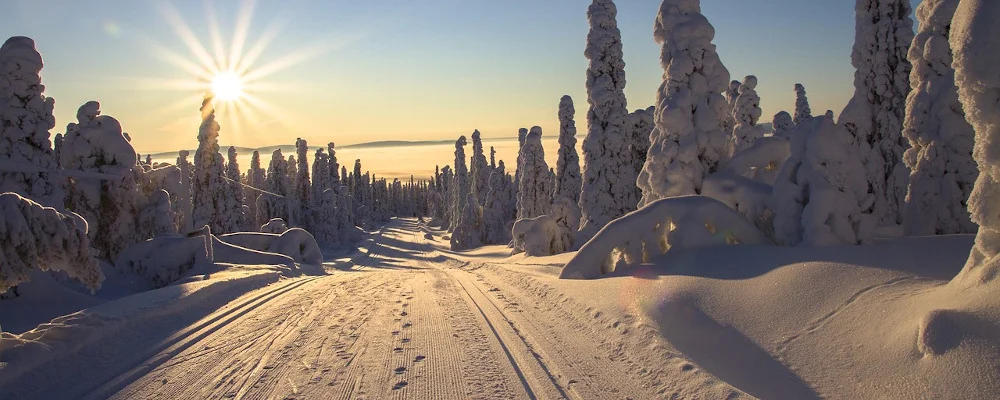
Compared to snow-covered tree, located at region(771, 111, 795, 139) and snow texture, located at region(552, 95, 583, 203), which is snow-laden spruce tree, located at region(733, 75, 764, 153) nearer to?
snow-covered tree, located at region(771, 111, 795, 139)

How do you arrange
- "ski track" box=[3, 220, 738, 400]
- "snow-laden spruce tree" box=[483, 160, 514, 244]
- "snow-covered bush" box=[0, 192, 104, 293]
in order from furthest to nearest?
1. "snow-laden spruce tree" box=[483, 160, 514, 244]
2. "snow-covered bush" box=[0, 192, 104, 293]
3. "ski track" box=[3, 220, 738, 400]

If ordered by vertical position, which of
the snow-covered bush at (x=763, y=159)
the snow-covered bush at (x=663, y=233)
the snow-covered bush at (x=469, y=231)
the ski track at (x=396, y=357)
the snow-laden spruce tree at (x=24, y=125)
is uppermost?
the snow-laden spruce tree at (x=24, y=125)

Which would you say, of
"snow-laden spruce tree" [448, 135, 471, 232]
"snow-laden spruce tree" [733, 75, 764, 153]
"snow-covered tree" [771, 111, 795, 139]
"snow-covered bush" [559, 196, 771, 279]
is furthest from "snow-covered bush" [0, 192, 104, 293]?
"snow-laden spruce tree" [448, 135, 471, 232]

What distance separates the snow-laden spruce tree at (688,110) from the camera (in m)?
14.6

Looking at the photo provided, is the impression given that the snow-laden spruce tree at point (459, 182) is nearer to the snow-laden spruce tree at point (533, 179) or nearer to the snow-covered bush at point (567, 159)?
the snow-laden spruce tree at point (533, 179)

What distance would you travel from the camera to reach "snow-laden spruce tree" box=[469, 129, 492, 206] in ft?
218

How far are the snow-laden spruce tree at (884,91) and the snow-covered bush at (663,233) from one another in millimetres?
9012

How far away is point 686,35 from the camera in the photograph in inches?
590

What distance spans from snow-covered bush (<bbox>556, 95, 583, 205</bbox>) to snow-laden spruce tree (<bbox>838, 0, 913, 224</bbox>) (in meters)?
19.4

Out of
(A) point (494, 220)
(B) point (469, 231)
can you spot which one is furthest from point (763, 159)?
(A) point (494, 220)

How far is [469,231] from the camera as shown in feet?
170

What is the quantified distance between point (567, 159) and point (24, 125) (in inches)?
1100

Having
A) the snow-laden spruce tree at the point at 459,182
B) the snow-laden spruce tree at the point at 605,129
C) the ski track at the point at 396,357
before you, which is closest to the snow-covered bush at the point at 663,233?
the ski track at the point at 396,357

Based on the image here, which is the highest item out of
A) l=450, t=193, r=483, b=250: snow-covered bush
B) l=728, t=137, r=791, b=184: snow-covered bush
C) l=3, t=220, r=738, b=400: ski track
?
l=728, t=137, r=791, b=184: snow-covered bush
